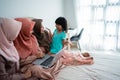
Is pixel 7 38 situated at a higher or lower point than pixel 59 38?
higher

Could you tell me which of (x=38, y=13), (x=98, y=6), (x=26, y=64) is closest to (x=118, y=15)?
(x=98, y=6)

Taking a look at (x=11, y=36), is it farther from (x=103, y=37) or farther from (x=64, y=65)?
(x=103, y=37)

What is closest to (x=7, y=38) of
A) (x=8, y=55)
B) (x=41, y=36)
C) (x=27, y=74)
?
(x=8, y=55)

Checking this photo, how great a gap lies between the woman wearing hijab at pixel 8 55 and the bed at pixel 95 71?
0.44 metres

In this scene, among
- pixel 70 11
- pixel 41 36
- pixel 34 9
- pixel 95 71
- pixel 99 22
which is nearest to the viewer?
pixel 95 71

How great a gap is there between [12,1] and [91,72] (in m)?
1.66

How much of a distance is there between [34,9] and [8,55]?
64.6 inches

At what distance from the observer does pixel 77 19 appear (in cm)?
435

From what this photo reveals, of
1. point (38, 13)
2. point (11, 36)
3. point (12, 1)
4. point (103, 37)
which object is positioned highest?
point (12, 1)

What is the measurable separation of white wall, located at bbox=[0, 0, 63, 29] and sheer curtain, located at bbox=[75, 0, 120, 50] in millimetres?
666

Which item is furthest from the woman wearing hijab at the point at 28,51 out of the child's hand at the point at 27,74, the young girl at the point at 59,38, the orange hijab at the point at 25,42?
the young girl at the point at 59,38

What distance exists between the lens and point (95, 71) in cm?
173

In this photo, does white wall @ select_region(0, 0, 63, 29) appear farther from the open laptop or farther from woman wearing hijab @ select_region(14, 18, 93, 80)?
the open laptop

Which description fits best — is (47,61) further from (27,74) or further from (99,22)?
(99,22)
